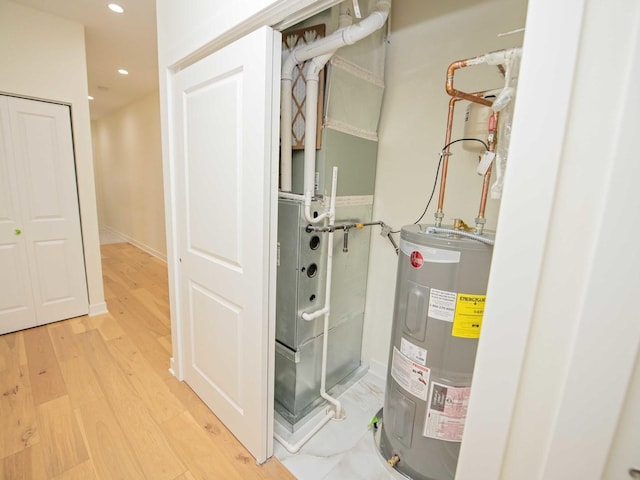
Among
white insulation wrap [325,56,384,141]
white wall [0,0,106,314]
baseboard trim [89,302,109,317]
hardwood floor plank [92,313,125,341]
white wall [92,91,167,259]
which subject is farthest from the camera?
white wall [92,91,167,259]

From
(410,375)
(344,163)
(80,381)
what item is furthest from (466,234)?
(80,381)

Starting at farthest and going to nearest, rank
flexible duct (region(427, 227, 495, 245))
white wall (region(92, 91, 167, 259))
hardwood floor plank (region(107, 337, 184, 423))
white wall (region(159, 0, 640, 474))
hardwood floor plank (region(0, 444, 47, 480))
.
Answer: white wall (region(92, 91, 167, 259)) → hardwood floor plank (region(107, 337, 184, 423)) → hardwood floor plank (region(0, 444, 47, 480)) → flexible duct (region(427, 227, 495, 245)) → white wall (region(159, 0, 640, 474))

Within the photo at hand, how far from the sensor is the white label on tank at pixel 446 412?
1189 mm

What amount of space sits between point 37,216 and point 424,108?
3264 mm

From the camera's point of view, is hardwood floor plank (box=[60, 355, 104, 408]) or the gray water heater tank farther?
hardwood floor plank (box=[60, 355, 104, 408])

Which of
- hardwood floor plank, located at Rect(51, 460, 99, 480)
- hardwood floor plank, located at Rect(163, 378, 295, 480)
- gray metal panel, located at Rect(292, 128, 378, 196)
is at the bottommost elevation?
hardwood floor plank, located at Rect(163, 378, 295, 480)

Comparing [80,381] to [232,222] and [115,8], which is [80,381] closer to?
[232,222]

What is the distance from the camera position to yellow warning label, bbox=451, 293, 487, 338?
1.10 meters

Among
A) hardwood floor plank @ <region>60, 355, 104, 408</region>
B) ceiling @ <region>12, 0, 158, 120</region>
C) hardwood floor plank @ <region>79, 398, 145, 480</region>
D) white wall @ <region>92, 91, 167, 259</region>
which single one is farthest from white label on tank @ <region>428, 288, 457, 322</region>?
white wall @ <region>92, 91, 167, 259</region>

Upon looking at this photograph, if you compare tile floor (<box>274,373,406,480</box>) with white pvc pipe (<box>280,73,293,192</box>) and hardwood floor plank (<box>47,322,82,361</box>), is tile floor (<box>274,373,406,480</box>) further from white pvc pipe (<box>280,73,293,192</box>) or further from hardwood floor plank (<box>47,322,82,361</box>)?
hardwood floor plank (<box>47,322,82,361</box>)

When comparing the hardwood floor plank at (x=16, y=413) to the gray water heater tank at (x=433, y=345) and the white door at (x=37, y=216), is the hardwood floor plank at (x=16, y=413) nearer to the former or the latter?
the white door at (x=37, y=216)

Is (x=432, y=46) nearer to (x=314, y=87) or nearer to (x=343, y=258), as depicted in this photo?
(x=314, y=87)

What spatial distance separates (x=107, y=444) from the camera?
1.46 m

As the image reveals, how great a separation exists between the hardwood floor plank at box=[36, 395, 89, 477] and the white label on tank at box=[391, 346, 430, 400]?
1595 millimetres
